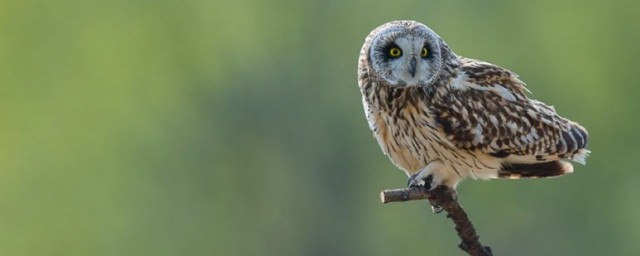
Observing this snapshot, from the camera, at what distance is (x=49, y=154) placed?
19.4 metres

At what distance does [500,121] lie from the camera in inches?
290

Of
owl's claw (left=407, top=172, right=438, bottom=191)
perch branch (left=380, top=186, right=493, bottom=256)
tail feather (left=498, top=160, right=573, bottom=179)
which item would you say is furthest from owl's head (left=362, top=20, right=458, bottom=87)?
perch branch (left=380, top=186, right=493, bottom=256)

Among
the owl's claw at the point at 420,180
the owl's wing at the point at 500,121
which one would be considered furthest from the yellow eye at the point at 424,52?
the owl's claw at the point at 420,180

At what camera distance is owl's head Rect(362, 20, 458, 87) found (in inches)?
271

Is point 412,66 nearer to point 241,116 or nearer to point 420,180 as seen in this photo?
point 420,180

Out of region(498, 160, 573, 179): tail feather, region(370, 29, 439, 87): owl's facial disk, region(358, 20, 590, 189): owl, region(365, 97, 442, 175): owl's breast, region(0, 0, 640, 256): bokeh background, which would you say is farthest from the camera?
region(0, 0, 640, 256): bokeh background

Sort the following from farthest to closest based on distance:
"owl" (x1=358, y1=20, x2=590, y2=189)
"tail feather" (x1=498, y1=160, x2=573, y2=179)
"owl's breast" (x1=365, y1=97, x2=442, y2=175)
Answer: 1. "tail feather" (x1=498, y1=160, x2=573, y2=179)
2. "owl's breast" (x1=365, y1=97, x2=442, y2=175)
3. "owl" (x1=358, y1=20, x2=590, y2=189)

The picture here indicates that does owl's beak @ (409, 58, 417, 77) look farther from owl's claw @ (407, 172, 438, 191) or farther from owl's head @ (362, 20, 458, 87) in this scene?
owl's claw @ (407, 172, 438, 191)

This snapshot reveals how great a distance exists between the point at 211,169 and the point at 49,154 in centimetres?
297

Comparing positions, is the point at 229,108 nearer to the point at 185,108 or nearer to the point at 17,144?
the point at 185,108

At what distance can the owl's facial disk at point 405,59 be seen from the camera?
271 inches

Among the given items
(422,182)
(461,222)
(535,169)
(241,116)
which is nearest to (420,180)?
(422,182)

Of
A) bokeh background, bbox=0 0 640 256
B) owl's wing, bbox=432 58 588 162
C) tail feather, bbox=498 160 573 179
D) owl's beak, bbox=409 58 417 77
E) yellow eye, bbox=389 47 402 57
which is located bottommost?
bokeh background, bbox=0 0 640 256

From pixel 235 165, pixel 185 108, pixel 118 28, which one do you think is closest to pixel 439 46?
pixel 118 28
